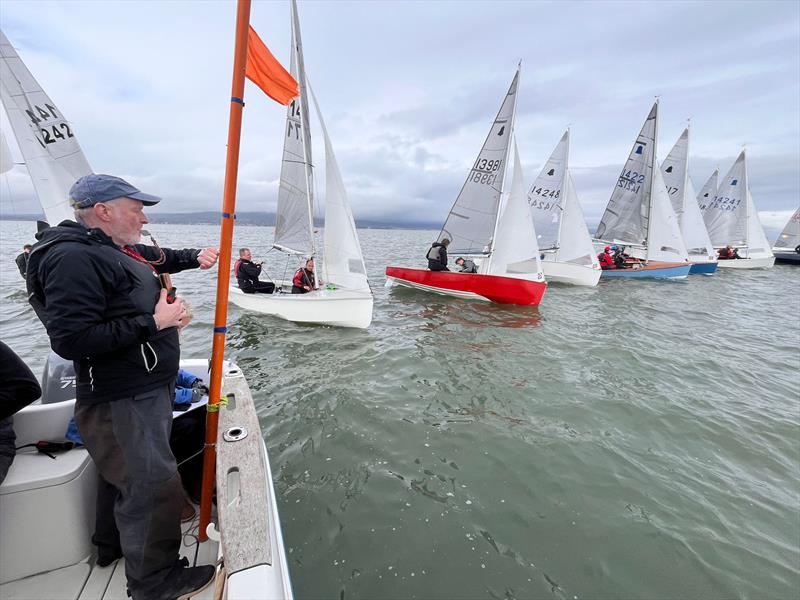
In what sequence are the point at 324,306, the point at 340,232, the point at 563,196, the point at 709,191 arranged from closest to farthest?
1. the point at 324,306
2. the point at 340,232
3. the point at 563,196
4. the point at 709,191

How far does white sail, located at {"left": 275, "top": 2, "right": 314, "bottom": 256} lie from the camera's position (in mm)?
8211

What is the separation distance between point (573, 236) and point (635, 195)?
7.23 m

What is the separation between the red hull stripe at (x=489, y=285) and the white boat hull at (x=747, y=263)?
21.7 m

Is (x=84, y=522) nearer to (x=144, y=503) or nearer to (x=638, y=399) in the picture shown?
(x=144, y=503)

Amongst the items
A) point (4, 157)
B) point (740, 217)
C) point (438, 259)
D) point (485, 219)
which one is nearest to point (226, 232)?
point (4, 157)

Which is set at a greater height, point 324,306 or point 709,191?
point 709,191

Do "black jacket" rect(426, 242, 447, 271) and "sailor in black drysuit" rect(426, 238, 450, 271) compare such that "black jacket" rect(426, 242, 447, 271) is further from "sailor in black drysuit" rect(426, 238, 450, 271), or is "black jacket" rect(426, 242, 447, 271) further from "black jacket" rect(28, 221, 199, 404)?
"black jacket" rect(28, 221, 199, 404)

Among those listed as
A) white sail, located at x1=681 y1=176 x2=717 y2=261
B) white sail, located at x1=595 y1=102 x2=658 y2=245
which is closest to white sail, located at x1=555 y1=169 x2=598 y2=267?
white sail, located at x1=595 y1=102 x2=658 y2=245

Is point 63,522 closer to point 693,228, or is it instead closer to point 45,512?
point 45,512

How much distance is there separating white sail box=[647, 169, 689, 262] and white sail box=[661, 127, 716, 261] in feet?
14.3

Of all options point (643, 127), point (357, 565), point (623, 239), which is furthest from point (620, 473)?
point (643, 127)

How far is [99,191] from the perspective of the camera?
1691mm

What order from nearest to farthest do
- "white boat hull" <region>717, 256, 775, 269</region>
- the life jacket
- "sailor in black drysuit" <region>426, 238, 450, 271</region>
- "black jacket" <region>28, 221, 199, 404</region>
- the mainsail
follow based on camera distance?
"black jacket" <region>28, 221, 199, 404</region> → "sailor in black drysuit" <region>426, 238, 450, 271</region> → the mainsail → the life jacket → "white boat hull" <region>717, 256, 775, 269</region>

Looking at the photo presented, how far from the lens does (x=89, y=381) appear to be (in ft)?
5.49
